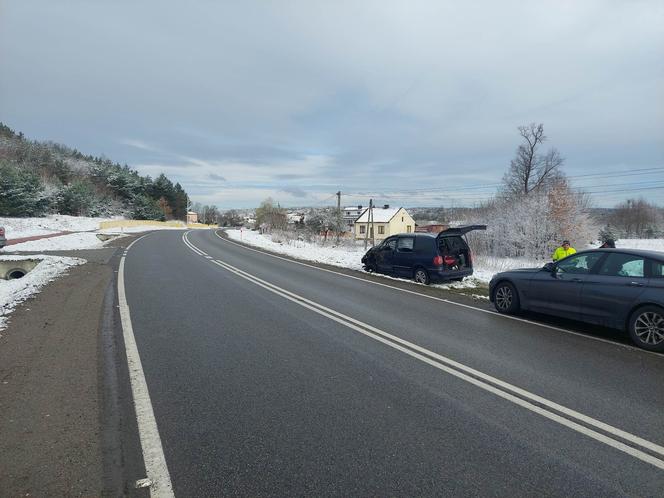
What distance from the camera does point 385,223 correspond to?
77.0 m

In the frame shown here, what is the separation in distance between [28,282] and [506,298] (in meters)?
11.8

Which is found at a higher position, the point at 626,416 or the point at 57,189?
the point at 57,189

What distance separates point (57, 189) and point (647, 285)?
6661cm

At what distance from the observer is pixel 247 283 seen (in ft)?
37.8

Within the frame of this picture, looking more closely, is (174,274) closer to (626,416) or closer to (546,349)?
(546,349)

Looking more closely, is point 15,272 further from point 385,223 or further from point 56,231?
point 385,223

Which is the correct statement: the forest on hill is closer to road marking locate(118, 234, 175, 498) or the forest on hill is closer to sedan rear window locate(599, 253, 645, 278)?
road marking locate(118, 234, 175, 498)

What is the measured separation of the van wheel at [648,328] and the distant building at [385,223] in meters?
69.8

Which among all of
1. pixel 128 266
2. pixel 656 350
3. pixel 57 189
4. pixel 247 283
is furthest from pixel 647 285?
pixel 57 189

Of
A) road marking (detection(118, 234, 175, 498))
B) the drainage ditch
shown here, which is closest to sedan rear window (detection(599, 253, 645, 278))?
road marking (detection(118, 234, 175, 498))

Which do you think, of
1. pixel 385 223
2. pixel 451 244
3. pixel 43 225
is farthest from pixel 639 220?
pixel 43 225

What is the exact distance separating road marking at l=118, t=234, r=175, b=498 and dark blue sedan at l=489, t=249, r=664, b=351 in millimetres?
6654

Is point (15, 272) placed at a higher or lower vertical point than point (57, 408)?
lower

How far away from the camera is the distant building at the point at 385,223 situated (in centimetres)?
7719
